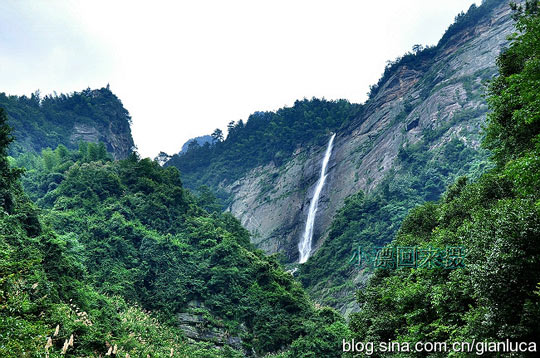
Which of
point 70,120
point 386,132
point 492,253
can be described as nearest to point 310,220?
point 386,132

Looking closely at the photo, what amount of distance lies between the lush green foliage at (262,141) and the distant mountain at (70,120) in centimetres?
1272

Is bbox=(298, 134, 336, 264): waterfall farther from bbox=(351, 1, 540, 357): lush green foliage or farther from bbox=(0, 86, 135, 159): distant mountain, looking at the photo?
bbox=(0, 86, 135, 159): distant mountain

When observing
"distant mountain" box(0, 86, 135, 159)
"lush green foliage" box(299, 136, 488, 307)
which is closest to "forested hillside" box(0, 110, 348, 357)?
"lush green foliage" box(299, 136, 488, 307)

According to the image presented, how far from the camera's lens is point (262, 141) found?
249ft

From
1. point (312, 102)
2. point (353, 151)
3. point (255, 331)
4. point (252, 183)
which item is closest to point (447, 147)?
point (353, 151)

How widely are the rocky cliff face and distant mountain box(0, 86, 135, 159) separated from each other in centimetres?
2710

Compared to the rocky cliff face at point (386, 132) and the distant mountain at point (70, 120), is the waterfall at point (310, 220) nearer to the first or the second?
the rocky cliff face at point (386, 132)

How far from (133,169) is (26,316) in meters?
21.0

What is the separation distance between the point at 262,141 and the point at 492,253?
7010 cm

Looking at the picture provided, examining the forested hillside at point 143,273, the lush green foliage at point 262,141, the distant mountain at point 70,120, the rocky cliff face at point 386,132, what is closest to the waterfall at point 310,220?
the rocky cliff face at point 386,132

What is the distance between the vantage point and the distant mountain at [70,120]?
54.8 metres

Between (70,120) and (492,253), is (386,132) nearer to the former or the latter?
(492,253)

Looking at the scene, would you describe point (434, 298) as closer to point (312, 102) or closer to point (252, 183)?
point (252, 183)

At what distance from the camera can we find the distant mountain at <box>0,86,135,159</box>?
54.8 m
